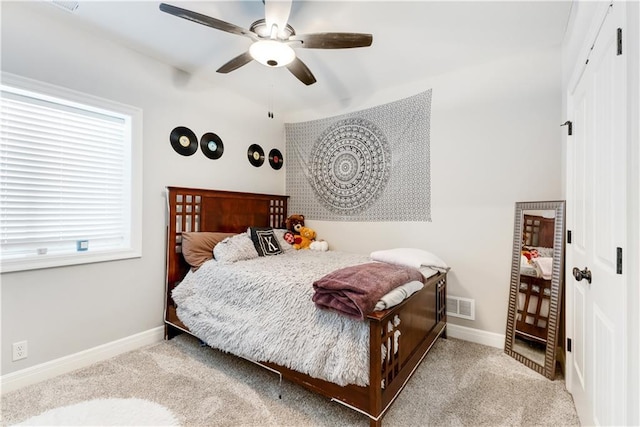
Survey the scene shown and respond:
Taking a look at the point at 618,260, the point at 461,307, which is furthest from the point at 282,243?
the point at 618,260

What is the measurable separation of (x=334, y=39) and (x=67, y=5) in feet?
6.16

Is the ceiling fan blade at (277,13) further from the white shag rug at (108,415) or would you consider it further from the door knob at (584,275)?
the white shag rug at (108,415)

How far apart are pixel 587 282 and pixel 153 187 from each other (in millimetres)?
3262

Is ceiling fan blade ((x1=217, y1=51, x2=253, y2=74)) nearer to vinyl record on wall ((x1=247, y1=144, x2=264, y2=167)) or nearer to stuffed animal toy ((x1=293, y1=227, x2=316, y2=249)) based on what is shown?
vinyl record on wall ((x1=247, y1=144, x2=264, y2=167))

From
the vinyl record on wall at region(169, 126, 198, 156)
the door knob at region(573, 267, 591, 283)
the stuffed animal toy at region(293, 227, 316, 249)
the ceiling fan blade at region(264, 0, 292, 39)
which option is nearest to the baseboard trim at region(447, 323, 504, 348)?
the door knob at region(573, 267, 591, 283)

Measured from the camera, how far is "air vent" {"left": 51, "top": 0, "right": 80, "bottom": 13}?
6.36 feet

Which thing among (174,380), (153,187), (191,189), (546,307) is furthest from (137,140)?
(546,307)

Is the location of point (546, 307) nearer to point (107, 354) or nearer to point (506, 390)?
point (506, 390)

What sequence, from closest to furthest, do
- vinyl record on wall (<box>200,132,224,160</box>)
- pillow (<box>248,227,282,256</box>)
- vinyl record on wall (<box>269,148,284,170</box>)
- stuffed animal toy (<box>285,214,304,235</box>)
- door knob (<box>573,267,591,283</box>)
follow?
door knob (<box>573,267,591,283</box>)
pillow (<box>248,227,282,256</box>)
vinyl record on wall (<box>200,132,224,160</box>)
stuffed animal toy (<box>285,214,304,235</box>)
vinyl record on wall (<box>269,148,284,170</box>)

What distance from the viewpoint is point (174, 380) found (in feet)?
6.70

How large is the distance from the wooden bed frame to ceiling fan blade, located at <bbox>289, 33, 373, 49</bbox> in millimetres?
1620

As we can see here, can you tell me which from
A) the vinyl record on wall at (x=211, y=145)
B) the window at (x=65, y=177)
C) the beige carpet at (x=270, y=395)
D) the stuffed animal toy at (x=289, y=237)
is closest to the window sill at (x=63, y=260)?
the window at (x=65, y=177)

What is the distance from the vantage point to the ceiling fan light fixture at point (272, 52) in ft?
5.81

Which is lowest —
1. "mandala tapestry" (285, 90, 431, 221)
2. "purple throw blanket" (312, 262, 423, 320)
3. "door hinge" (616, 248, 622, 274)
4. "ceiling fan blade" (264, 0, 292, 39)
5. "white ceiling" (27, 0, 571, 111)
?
"purple throw blanket" (312, 262, 423, 320)
